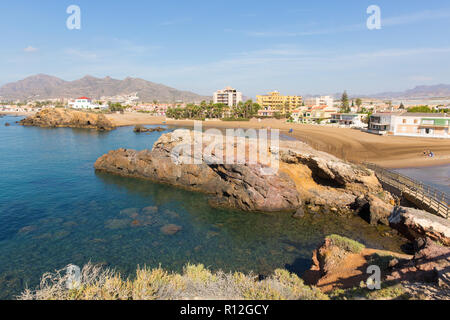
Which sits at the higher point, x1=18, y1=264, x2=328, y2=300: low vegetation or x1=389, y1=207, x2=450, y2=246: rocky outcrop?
x1=18, y1=264, x2=328, y2=300: low vegetation

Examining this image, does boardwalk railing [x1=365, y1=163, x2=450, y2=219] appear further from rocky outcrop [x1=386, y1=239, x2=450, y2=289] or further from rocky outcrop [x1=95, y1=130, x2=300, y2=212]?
rocky outcrop [x1=95, y1=130, x2=300, y2=212]

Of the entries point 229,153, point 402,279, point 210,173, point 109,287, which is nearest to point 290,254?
point 402,279

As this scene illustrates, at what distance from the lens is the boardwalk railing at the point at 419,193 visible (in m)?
20.0

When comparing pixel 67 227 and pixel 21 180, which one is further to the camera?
pixel 21 180

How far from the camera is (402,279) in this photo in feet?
34.4

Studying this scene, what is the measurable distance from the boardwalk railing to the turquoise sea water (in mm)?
4509

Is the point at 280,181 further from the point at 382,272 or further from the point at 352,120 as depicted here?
the point at 352,120

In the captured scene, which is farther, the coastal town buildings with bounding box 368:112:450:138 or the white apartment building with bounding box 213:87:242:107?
the white apartment building with bounding box 213:87:242:107

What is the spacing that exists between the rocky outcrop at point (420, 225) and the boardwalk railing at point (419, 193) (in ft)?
8.35

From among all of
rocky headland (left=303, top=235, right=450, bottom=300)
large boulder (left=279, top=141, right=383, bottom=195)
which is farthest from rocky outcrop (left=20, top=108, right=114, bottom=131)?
rocky headland (left=303, top=235, right=450, bottom=300)

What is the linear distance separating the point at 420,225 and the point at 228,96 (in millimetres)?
163120

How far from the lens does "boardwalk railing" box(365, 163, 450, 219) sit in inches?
789
